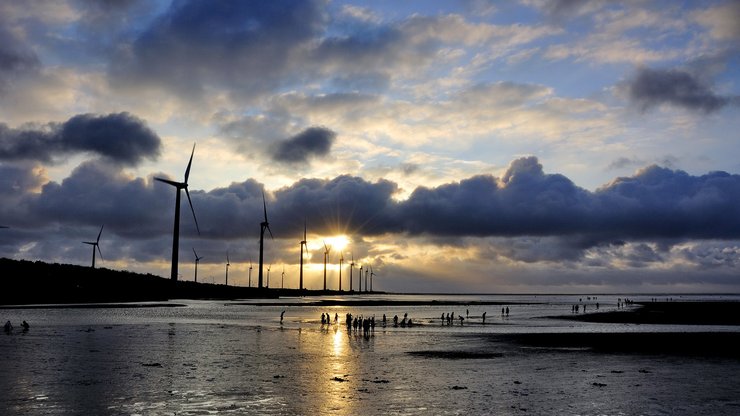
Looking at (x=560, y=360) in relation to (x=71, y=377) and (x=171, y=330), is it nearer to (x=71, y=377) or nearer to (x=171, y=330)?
(x=71, y=377)

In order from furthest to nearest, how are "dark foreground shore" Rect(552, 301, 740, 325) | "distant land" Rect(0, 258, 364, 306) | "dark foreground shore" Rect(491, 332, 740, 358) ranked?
"distant land" Rect(0, 258, 364, 306) → "dark foreground shore" Rect(552, 301, 740, 325) → "dark foreground shore" Rect(491, 332, 740, 358)

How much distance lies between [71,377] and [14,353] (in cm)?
1445

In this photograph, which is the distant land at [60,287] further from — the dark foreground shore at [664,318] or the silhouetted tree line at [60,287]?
the dark foreground shore at [664,318]

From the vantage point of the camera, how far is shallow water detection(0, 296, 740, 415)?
94.3 feet

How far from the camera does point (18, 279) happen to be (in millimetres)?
156750

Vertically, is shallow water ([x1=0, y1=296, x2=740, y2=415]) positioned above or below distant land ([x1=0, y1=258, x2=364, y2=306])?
below

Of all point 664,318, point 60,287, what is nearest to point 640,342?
point 664,318

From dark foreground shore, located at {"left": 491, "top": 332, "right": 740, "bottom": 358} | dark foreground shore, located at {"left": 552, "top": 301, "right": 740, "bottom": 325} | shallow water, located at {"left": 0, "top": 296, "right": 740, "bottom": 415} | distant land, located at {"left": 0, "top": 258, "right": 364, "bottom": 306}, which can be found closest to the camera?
shallow water, located at {"left": 0, "top": 296, "right": 740, "bottom": 415}

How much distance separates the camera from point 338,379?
37219mm

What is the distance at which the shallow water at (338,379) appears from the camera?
94.3 feet

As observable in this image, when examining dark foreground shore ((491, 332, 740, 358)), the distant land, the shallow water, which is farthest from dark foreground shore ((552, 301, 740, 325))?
the distant land

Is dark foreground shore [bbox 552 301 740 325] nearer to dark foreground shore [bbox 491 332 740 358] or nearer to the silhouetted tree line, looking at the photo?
dark foreground shore [bbox 491 332 740 358]

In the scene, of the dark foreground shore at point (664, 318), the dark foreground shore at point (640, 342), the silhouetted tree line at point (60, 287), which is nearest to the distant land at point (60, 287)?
the silhouetted tree line at point (60, 287)

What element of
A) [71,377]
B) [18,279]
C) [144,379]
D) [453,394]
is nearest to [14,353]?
[71,377]
